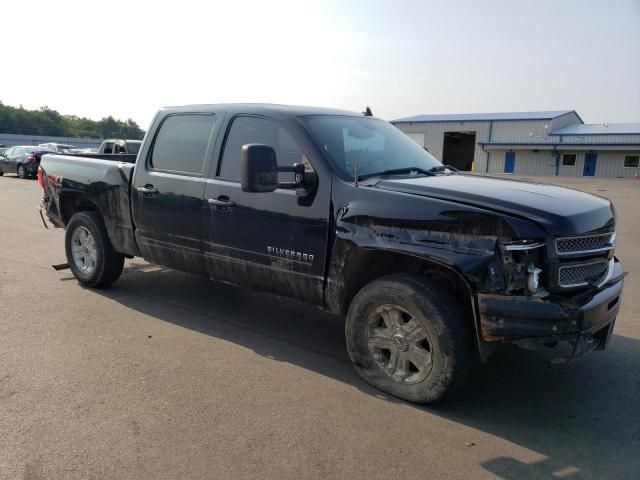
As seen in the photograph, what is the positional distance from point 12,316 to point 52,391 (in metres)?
1.90

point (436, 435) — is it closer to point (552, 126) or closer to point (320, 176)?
point (320, 176)

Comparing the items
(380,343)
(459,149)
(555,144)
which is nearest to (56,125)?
(459,149)

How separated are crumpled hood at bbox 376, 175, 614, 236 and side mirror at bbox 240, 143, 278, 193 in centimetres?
78

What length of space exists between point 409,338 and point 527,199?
1.18 metres

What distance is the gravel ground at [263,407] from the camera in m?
2.89

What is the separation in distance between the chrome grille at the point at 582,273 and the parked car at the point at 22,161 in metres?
25.7

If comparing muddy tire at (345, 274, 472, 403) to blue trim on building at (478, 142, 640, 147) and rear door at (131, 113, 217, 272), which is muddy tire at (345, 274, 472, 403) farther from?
blue trim on building at (478, 142, 640, 147)

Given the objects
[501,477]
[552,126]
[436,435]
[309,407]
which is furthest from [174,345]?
[552,126]

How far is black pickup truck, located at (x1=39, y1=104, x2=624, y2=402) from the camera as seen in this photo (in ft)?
10.3

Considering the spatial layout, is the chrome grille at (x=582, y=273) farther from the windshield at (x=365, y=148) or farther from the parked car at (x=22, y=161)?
the parked car at (x=22, y=161)

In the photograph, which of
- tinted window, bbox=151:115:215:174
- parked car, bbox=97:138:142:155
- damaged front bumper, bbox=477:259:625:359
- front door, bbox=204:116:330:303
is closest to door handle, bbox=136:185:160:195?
tinted window, bbox=151:115:215:174

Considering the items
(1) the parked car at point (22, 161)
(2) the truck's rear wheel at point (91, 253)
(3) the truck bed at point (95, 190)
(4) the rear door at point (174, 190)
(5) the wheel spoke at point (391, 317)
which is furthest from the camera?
(1) the parked car at point (22, 161)

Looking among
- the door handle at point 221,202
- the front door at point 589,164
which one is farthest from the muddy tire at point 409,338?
the front door at point 589,164

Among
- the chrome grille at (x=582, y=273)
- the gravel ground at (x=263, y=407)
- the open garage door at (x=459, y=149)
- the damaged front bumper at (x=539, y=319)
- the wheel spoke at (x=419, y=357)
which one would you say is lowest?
the gravel ground at (x=263, y=407)
